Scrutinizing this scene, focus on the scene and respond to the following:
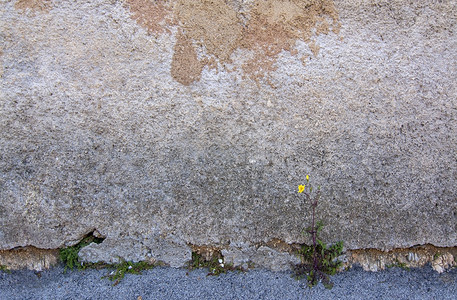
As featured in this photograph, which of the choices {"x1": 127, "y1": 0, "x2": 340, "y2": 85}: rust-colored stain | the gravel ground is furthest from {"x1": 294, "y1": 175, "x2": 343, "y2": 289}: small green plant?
{"x1": 127, "y1": 0, "x2": 340, "y2": 85}: rust-colored stain

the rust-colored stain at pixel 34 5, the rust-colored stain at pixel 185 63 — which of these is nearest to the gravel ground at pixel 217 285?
the rust-colored stain at pixel 185 63

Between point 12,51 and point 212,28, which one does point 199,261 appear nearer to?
point 212,28

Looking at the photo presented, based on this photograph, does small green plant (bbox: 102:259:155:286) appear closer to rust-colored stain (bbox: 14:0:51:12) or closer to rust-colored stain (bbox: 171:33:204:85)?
rust-colored stain (bbox: 171:33:204:85)

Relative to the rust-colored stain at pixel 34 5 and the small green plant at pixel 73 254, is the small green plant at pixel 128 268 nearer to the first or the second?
the small green plant at pixel 73 254

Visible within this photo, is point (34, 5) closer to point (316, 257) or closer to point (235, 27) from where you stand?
point (235, 27)

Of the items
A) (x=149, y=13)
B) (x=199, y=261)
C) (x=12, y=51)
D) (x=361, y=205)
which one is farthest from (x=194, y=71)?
(x=361, y=205)

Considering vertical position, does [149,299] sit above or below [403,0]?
below

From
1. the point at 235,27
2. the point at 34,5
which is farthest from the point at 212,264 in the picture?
the point at 34,5
